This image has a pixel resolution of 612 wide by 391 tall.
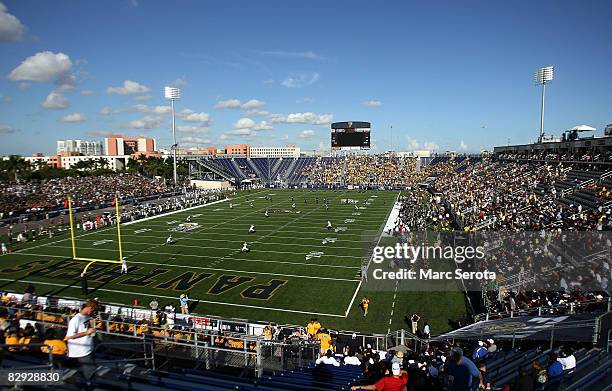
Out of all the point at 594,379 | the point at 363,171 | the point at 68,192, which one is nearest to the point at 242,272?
the point at 594,379

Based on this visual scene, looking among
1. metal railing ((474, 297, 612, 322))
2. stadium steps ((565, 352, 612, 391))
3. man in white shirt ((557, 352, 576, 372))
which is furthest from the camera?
metal railing ((474, 297, 612, 322))

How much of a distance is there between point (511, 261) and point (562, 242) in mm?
2119

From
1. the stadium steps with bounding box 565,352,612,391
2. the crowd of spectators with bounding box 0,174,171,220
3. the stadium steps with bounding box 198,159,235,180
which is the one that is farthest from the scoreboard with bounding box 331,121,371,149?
the stadium steps with bounding box 565,352,612,391

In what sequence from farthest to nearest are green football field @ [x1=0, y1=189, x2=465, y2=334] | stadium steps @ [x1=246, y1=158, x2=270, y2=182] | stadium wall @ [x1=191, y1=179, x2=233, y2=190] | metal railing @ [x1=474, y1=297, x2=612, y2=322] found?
stadium steps @ [x1=246, y1=158, x2=270, y2=182] → stadium wall @ [x1=191, y1=179, x2=233, y2=190] → green football field @ [x1=0, y1=189, x2=465, y2=334] → metal railing @ [x1=474, y1=297, x2=612, y2=322]

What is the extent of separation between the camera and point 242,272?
21.7 m

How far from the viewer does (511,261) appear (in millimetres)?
16750

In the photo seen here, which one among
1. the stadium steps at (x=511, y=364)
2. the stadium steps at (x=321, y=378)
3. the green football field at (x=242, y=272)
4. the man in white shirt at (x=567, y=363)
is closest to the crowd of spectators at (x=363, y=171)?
the green football field at (x=242, y=272)

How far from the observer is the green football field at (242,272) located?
16594 mm

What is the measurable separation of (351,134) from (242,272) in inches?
2146

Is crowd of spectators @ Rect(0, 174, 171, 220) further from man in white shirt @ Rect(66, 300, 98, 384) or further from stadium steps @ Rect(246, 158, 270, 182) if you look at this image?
man in white shirt @ Rect(66, 300, 98, 384)

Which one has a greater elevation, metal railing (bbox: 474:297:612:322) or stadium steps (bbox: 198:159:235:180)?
stadium steps (bbox: 198:159:235:180)

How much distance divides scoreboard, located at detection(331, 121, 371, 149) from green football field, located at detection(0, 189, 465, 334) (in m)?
37.4

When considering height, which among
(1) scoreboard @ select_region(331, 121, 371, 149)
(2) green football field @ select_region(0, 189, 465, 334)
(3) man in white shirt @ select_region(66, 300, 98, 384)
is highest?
(1) scoreboard @ select_region(331, 121, 371, 149)

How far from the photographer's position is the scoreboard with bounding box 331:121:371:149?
72.1m
